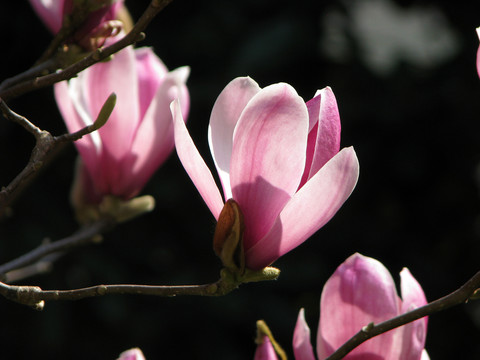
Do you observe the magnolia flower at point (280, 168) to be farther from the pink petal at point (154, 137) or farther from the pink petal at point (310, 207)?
the pink petal at point (154, 137)

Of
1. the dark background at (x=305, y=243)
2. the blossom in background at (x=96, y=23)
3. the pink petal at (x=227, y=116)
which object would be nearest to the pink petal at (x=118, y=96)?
the blossom in background at (x=96, y=23)

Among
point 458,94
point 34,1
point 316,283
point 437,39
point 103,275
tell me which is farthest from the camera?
point 437,39

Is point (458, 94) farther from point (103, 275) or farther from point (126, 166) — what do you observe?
point (126, 166)

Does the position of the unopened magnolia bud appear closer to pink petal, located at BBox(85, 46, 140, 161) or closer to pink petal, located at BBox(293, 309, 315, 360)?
pink petal, located at BBox(293, 309, 315, 360)

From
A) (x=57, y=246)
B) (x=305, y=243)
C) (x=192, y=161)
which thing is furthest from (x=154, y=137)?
(x=305, y=243)

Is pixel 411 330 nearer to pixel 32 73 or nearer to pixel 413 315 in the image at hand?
pixel 413 315

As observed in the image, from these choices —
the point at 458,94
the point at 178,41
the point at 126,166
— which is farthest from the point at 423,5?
the point at 126,166
